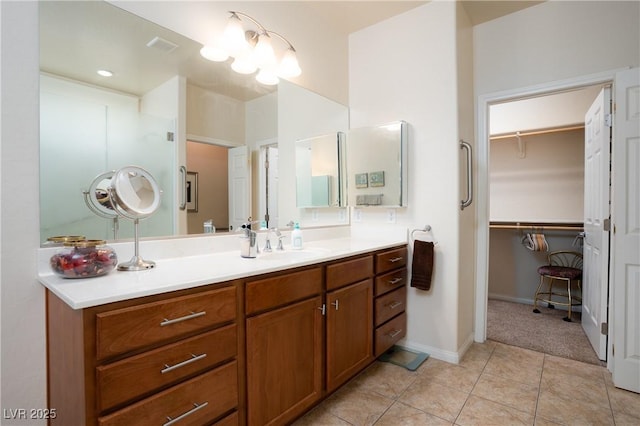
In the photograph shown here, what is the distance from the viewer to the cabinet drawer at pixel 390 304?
2161 mm

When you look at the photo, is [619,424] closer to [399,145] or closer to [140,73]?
[399,145]

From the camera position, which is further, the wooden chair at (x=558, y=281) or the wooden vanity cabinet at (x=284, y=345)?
the wooden chair at (x=558, y=281)

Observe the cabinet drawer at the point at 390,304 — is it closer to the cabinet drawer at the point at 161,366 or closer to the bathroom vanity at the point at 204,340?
the bathroom vanity at the point at 204,340

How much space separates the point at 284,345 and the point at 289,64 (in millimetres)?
1800

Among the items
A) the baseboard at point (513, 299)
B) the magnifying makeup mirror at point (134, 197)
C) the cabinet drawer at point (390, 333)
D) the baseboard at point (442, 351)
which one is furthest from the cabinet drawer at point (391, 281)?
the baseboard at point (513, 299)

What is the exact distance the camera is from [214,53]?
184 centimetres

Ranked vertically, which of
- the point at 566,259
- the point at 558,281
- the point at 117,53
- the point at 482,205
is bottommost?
the point at 558,281

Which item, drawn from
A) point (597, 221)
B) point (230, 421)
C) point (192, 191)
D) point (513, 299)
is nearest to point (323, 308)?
point (230, 421)

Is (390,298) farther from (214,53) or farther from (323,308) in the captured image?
(214,53)

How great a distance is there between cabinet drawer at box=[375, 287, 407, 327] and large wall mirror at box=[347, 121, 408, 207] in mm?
701

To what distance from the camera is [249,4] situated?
199 cm

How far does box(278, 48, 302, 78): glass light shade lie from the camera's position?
220 centimetres

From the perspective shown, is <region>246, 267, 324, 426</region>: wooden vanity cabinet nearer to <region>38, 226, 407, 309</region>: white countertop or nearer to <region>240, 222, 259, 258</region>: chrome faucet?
<region>38, 226, 407, 309</region>: white countertop

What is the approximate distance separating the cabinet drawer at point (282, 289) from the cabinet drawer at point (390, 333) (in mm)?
779
